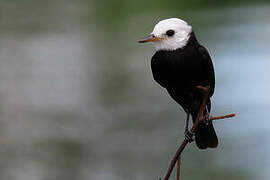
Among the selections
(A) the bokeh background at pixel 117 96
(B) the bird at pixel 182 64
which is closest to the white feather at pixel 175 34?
(B) the bird at pixel 182 64

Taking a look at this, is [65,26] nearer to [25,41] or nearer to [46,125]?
[25,41]

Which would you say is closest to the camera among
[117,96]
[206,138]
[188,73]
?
[188,73]

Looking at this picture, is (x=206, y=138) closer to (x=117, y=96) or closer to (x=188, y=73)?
(x=188, y=73)

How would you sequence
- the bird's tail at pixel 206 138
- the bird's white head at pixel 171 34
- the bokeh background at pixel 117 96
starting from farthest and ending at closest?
1. the bokeh background at pixel 117 96
2. the bird's tail at pixel 206 138
3. the bird's white head at pixel 171 34

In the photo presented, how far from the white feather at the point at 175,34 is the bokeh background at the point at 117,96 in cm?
327

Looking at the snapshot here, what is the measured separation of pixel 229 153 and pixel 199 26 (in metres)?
5.26

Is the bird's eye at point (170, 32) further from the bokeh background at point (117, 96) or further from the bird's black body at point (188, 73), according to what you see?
the bokeh background at point (117, 96)

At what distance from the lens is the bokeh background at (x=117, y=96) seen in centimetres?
681

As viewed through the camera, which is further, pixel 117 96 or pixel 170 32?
pixel 117 96

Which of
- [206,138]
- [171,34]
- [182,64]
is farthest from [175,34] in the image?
[206,138]

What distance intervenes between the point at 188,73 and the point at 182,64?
5 cm

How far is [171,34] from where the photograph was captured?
10.5ft

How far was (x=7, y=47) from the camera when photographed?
36.8 ft

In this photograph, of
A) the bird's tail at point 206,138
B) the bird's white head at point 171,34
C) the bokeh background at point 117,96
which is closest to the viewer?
the bird's white head at point 171,34
